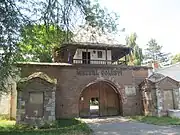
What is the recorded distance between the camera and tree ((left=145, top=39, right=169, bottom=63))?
2190 inches

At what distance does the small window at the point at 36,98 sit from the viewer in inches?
538

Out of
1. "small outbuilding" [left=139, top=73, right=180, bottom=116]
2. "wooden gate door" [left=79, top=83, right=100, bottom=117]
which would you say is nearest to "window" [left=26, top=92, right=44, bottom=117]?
"wooden gate door" [left=79, top=83, right=100, bottom=117]

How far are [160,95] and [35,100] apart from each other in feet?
30.2

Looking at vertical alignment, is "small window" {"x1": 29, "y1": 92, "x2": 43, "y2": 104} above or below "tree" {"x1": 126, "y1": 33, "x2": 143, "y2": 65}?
below

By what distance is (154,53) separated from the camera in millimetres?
55875

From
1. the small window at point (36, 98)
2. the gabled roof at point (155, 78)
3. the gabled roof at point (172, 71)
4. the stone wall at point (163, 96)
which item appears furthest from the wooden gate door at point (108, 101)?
the gabled roof at point (172, 71)

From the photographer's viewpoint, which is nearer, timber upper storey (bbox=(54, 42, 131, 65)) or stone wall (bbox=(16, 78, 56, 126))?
stone wall (bbox=(16, 78, 56, 126))

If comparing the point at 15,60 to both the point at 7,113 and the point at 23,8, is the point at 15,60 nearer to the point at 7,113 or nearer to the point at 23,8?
the point at 23,8

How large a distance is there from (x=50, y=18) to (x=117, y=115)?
40.2 ft

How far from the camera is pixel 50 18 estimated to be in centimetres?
866

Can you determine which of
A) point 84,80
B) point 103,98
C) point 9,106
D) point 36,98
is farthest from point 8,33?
point 103,98

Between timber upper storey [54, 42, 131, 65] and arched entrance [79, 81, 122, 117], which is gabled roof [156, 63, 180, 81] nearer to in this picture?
timber upper storey [54, 42, 131, 65]

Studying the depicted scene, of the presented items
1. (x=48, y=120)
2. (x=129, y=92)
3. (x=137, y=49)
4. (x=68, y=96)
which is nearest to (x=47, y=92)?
(x=48, y=120)

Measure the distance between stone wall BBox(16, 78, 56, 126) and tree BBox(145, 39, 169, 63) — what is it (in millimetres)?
45285
